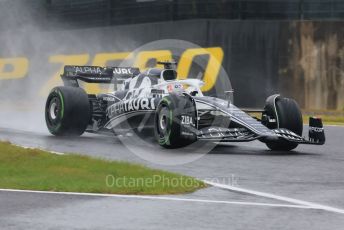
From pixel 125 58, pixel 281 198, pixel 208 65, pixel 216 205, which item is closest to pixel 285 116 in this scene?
pixel 281 198

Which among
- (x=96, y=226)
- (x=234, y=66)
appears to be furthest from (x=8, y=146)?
(x=234, y=66)

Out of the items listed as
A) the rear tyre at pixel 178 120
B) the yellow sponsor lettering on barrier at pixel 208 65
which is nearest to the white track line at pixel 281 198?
the rear tyre at pixel 178 120

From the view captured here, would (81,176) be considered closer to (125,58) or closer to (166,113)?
(166,113)

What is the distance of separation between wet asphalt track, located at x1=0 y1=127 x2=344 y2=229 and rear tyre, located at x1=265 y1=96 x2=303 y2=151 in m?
0.87

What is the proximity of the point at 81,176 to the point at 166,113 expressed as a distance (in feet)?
12.2

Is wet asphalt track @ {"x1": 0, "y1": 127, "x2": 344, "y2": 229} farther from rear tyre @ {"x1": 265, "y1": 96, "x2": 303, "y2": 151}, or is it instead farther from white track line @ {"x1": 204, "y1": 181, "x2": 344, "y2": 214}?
rear tyre @ {"x1": 265, "y1": 96, "x2": 303, "y2": 151}

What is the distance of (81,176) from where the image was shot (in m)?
10.7

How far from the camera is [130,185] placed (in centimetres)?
1005

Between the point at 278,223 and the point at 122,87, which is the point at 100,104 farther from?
the point at 278,223

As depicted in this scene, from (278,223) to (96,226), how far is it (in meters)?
1.76

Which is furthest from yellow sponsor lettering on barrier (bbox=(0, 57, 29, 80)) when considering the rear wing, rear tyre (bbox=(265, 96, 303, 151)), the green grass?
the green grass

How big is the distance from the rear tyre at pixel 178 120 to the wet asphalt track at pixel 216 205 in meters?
0.60

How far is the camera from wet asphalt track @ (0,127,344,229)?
7820mm

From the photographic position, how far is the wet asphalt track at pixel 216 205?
7.82 metres
